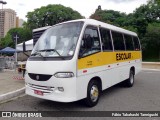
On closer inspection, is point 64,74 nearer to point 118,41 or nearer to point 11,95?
point 11,95

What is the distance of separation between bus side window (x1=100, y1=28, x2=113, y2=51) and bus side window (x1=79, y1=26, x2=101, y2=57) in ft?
1.23

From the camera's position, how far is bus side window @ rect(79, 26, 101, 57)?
19.6ft

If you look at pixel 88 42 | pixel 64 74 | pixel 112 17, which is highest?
pixel 112 17

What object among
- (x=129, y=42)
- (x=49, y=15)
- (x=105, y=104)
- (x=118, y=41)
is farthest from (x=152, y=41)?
(x=49, y=15)

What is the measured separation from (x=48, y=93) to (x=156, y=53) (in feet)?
101

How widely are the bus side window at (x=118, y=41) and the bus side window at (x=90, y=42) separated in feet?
4.82

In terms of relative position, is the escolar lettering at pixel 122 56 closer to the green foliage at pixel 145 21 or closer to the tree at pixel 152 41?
the tree at pixel 152 41

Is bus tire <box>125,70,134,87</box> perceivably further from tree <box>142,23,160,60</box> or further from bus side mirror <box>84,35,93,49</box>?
tree <box>142,23,160,60</box>

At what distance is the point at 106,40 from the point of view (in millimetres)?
7305

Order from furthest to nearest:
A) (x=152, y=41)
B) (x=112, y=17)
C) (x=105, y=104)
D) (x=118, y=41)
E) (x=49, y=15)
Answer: (x=49, y=15) → (x=112, y=17) → (x=152, y=41) → (x=118, y=41) → (x=105, y=104)

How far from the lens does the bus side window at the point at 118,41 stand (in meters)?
8.02

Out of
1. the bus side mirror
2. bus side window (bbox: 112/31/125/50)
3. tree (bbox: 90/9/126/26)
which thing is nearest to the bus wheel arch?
the bus side mirror

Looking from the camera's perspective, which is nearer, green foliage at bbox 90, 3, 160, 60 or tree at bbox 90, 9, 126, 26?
green foliage at bbox 90, 3, 160, 60

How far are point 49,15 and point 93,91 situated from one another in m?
45.7
